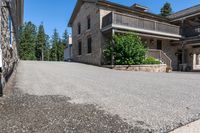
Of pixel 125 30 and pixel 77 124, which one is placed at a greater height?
pixel 125 30

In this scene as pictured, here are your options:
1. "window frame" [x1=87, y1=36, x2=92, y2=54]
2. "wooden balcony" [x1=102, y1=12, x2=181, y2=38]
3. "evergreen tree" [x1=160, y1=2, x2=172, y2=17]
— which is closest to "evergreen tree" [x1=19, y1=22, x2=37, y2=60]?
"window frame" [x1=87, y1=36, x2=92, y2=54]

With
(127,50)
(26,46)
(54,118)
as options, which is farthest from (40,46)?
(54,118)

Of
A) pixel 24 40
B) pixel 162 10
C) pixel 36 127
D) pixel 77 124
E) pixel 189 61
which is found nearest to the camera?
pixel 36 127

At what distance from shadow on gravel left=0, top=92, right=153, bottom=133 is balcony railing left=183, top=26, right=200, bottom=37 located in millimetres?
17643

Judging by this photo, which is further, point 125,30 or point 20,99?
point 125,30

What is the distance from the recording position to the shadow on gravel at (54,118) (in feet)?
8.05

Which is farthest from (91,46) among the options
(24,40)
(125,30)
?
(24,40)

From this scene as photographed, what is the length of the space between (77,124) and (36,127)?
1.87 feet

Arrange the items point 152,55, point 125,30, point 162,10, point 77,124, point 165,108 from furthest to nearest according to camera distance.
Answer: point 162,10, point 152,55, point 125,30, point 165,108, point 77,124

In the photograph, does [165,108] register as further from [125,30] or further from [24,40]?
[24,40]

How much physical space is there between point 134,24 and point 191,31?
7153mm

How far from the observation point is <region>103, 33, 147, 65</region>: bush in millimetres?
13750

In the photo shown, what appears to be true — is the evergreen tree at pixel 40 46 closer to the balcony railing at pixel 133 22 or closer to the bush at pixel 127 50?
the balcony railing at pixel 133 22

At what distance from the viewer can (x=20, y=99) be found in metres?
3.76
